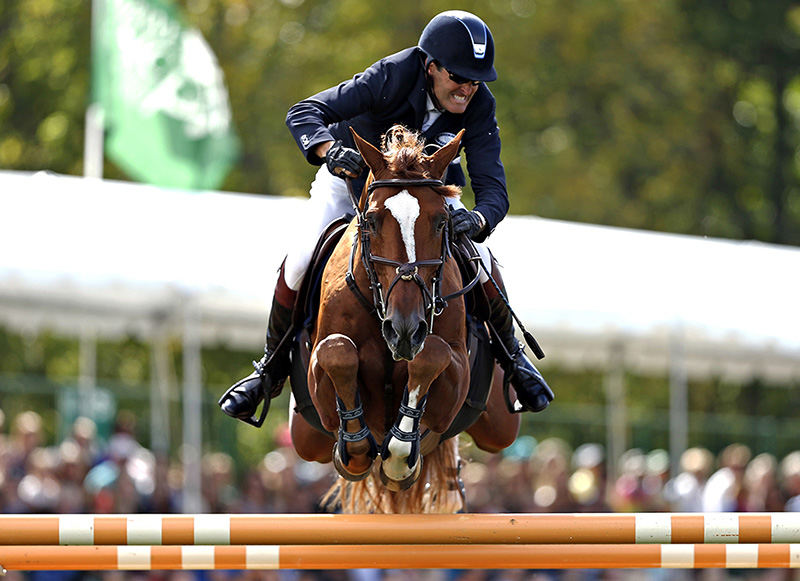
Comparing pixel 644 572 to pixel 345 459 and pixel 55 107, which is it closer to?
pixel 345 459

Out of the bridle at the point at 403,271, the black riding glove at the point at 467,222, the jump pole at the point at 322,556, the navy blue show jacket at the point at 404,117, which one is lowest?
the jump pole at the point at 322,556

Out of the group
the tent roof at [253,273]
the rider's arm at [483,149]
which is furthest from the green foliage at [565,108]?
the rider's arm at [483,149]

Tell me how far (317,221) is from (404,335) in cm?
147

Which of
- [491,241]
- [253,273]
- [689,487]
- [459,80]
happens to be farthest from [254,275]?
[459,80]

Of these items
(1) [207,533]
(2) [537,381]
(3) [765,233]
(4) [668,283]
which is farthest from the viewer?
(3) [765,233]

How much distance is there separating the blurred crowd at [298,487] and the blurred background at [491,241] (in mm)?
39

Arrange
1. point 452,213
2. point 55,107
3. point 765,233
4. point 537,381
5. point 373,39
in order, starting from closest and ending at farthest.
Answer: point 452,213
point 537,381
point 373,39
point 55,107
point 765,233

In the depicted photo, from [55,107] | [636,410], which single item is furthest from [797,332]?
[55,107]

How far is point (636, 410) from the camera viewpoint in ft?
79.8

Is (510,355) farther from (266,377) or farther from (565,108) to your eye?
(565,108)

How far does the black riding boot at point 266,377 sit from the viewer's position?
6.04 meters

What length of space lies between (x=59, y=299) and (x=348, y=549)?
8732 millimetres

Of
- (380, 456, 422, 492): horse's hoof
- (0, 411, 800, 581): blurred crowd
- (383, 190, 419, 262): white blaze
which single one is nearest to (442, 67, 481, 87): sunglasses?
(383, 190, 419, 262): white blaze

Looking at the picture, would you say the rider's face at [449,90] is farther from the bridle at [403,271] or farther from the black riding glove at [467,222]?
the bridle at [403,271]
